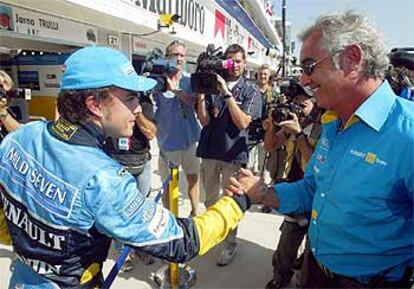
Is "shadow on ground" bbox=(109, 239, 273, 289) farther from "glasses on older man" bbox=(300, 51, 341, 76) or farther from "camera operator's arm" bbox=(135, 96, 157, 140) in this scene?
"glasses on older man" bbox=(300, 51, 341, 76)

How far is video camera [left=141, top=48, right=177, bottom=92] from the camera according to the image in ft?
10.2

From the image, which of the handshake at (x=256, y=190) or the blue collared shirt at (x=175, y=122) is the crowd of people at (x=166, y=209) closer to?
→ the handshake at (x=256, y=190)

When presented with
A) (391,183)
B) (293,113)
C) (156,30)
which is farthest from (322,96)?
(156,30)

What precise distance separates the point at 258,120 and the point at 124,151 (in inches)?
50.5

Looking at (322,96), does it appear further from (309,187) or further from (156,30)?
(156,30)

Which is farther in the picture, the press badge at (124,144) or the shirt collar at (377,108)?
the press badge at (124,144)

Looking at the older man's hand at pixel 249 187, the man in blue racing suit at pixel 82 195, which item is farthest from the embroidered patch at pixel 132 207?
the older man's hand at pixel 249 187

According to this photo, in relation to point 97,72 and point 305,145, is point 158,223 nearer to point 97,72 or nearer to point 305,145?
point 97,72

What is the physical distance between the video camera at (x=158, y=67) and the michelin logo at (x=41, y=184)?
6.14 ft

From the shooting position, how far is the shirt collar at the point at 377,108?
136 cm

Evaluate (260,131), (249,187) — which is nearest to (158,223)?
(249,187)

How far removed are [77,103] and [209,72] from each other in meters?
1.78

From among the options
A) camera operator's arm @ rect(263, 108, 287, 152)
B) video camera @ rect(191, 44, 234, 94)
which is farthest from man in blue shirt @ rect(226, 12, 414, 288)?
video camera @ rect(191, 44, 234, 94)

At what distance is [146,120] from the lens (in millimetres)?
2920
